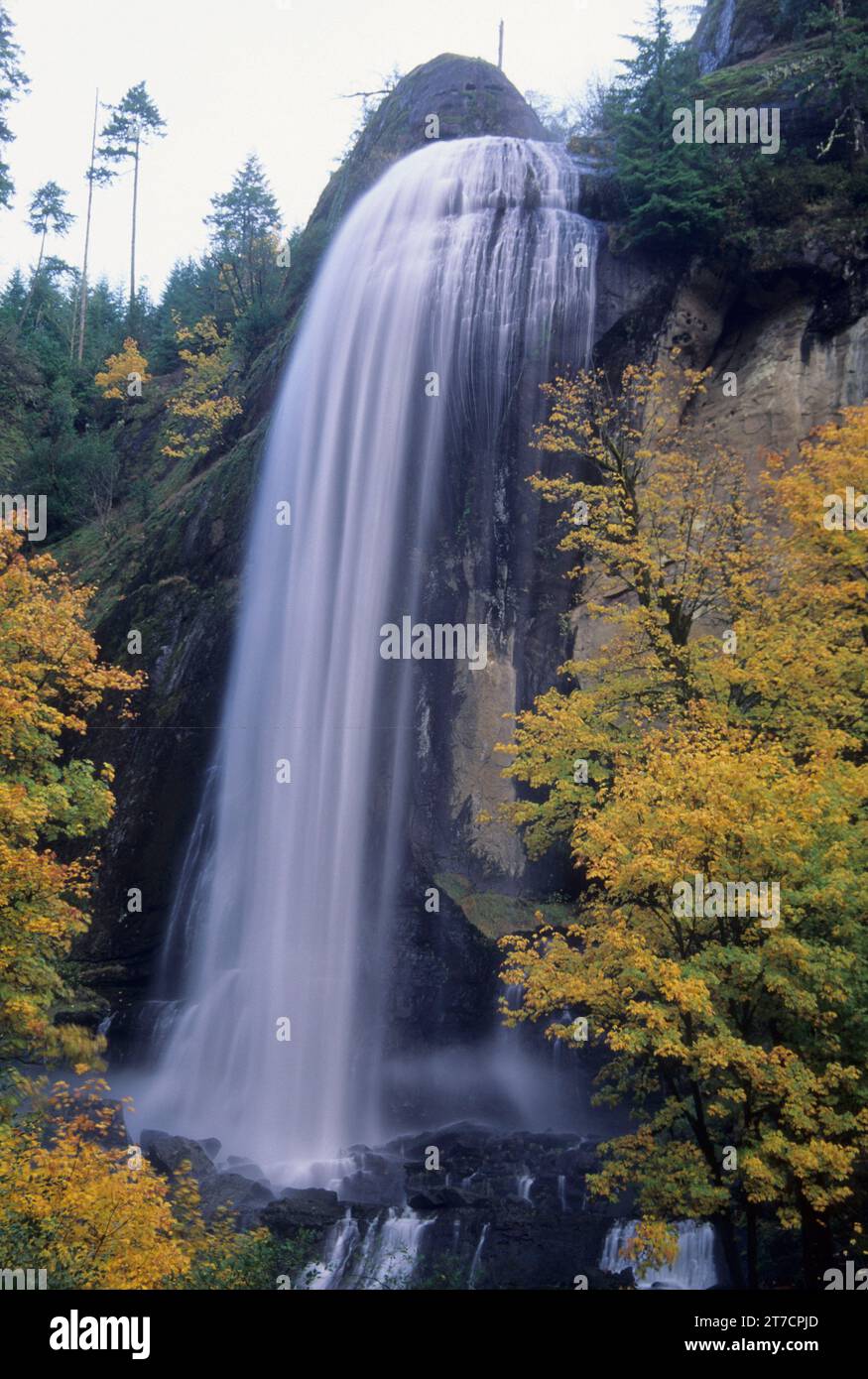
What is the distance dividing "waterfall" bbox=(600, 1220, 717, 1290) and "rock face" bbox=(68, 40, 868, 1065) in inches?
240

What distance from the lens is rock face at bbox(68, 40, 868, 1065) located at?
778 inches

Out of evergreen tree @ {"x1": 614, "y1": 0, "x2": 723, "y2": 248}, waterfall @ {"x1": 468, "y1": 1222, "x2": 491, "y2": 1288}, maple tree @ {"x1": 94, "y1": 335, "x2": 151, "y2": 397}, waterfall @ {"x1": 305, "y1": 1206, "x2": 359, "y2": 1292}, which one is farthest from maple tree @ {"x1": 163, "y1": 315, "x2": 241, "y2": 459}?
waterfall @ {"x1": 468, "y1": 1222, "x2": 491, "y2": 1288}

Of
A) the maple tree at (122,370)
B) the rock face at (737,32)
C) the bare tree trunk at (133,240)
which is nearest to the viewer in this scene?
the rock face at (737,32)

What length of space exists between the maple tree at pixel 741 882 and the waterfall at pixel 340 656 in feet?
22.3

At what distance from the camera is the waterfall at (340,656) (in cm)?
1923

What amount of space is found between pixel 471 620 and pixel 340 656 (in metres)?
2.80

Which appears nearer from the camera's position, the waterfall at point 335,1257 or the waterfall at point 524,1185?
the waterfall at point 335,1257

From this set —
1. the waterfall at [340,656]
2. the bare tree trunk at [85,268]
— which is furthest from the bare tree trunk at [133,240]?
the waterfall at [340,656]

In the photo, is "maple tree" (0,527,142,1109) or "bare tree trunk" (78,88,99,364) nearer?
"maple tree" (0,527,142,1109)

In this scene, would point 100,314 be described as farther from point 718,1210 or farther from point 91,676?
point 718,1210

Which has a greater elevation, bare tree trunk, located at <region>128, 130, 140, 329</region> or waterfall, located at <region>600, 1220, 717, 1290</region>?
bare tree trunk, located at <region>128, 130, 140, 329</region>

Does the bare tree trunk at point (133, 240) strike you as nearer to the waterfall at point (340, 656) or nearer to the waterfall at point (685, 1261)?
the waterfall at point (340, 656)

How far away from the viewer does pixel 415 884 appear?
65.3 ft

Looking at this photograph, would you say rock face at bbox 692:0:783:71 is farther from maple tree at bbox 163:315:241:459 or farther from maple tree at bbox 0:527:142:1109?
maple tree at bbox 0:527:142:1109
